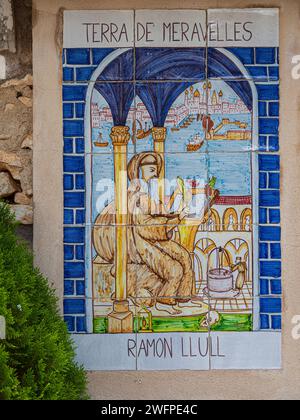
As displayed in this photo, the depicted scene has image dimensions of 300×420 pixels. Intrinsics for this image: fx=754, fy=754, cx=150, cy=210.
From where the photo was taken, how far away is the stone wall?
4820 millimetres

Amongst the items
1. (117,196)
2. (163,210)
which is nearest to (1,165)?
(117,196)

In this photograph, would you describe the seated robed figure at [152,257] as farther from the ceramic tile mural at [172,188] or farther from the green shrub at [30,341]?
the green shrub at [30,341]

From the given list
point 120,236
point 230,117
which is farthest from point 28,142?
point 230,117

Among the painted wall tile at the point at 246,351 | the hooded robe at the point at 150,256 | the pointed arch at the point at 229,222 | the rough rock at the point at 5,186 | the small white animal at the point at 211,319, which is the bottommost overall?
the painted wall tile at the point at 246,351

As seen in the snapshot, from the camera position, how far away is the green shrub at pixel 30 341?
382 centimetres

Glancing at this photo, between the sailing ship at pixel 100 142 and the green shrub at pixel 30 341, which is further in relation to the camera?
the sailing ship at pixel 100 142

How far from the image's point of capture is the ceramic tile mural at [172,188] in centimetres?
477

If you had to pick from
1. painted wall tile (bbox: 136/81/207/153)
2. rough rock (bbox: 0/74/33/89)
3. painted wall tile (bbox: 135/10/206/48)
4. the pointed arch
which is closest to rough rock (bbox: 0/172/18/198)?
rough rock (bbox: 0/74/33/89)

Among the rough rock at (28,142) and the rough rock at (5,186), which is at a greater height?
the rough rock at (28,142)

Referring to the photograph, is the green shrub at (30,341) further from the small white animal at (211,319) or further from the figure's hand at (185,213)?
the figure's hand at (185,213)

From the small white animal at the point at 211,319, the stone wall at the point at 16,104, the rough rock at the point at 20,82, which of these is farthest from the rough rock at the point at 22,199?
the small white animal at the point at 211,319

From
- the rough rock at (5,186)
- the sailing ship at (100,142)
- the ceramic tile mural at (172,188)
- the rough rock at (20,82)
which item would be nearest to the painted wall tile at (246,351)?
the ceramic tile mural at (172,188)

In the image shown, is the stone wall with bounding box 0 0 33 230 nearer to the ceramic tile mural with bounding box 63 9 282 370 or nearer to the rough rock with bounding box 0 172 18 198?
the rough rock with bounding box 0 172 18 198

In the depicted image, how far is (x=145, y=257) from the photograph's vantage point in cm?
479
